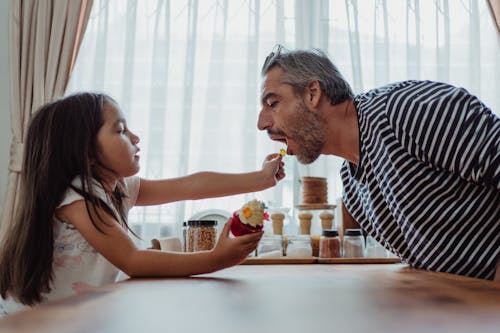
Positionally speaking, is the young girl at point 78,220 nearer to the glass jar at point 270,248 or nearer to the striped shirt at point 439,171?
the striped shirt at point 439,171

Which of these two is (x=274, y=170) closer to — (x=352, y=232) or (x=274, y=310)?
(x=352, y=232)

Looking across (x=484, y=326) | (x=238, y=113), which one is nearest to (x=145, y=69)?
(x=238, y=113)

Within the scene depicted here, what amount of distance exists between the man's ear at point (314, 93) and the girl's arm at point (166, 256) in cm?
65

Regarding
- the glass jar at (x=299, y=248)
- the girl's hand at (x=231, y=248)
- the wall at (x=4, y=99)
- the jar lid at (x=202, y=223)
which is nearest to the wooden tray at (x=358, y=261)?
the glass jar at (x=299, y=248)

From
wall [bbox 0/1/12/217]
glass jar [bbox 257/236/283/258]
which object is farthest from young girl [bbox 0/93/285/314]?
wall [bbox 0/1/12/217]

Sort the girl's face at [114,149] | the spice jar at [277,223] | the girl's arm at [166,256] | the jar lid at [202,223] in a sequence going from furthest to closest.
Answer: the spice jar at [277,223] → the jar lid at [202,223] → the girl's face at [114,149] → the girl's arm at [166,256]

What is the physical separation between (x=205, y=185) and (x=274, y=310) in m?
1.18

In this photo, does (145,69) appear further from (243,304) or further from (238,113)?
(243,304)

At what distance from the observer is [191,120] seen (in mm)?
2758

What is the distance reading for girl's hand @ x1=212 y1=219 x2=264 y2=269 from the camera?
923 mm

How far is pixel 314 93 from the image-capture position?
1.50m

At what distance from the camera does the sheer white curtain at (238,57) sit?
274 centimetres

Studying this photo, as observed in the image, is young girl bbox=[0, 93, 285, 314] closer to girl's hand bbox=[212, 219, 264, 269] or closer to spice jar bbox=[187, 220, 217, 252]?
girl's hand bbox=[212, 219, 264, 269]

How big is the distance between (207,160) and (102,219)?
1688mm
